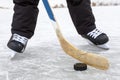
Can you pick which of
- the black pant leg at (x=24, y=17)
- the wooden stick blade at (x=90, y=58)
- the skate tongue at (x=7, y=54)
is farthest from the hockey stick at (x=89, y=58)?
the skate tongue at (x=7, y=54)

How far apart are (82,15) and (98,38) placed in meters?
0.16

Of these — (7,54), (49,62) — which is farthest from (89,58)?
(7,54)

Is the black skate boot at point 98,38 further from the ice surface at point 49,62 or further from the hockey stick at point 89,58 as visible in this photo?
the hockey stick at point 89,58

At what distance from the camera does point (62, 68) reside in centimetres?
153

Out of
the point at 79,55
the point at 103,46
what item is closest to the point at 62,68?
the point at 79,55

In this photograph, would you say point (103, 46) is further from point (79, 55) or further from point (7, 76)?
point (7, 76)

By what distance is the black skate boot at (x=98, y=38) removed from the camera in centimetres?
189

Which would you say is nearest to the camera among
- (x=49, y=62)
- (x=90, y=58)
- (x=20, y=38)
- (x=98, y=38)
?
(x=90, y=58)

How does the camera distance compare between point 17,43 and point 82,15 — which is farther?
point 82,15

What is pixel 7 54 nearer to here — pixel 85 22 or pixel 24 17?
pixel 24 17

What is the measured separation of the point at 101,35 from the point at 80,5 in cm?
20

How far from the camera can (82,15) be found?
76.0 inches

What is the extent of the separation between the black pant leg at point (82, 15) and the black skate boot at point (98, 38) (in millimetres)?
29

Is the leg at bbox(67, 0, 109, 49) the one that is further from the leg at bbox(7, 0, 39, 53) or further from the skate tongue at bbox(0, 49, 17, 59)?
the skate tongue at bbox(0, 49, 17, 59)
